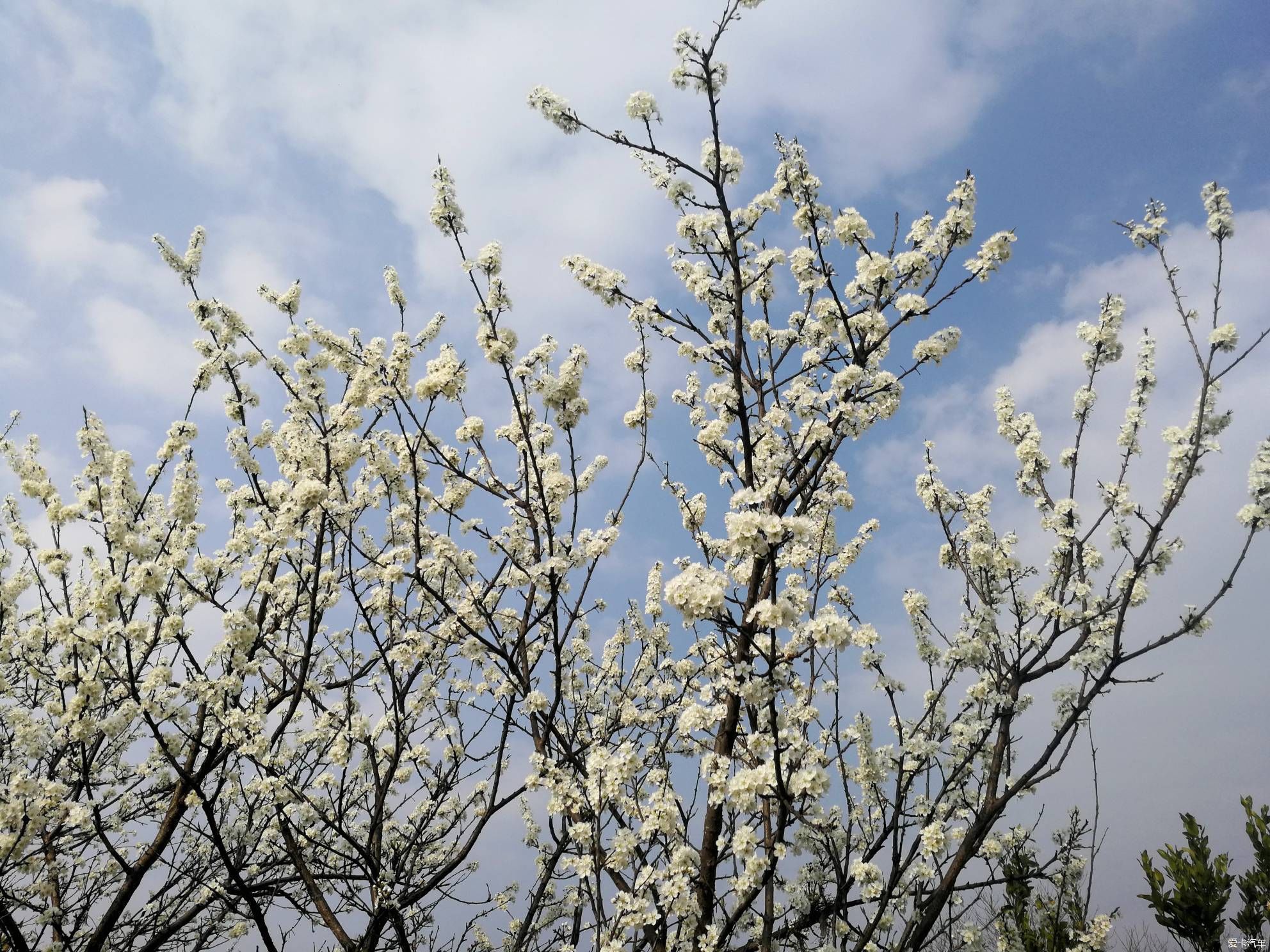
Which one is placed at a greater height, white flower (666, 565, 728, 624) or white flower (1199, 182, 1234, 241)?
white flower (1199, 182, 1234, 241)

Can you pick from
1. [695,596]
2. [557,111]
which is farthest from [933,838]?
[557,111]

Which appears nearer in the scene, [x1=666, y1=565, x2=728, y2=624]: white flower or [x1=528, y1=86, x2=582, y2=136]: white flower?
[x1=666, y1=565, x2=728, y2=624]: white flower

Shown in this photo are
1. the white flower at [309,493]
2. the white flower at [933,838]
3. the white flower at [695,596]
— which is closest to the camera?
the white flower at [695,596]

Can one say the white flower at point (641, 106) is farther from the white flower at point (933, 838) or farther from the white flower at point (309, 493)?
the white flower at point (933, 838)

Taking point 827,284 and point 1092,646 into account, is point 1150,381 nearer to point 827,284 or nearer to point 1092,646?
point 1092,646

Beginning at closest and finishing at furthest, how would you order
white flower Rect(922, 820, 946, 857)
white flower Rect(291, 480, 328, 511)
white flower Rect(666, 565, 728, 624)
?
white flower Rect(666, 565, 728, 624) → white flower Rect(922, 820, 946, 857) → white flower Rect(291, 480, 328, 511)

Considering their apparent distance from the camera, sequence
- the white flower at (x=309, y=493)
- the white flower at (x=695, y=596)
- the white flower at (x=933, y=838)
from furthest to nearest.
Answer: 1. the white flower at (x=309, y=493)
2. the white flower at (x=933, y=838)
3. the white flower at (x=695, y=596)

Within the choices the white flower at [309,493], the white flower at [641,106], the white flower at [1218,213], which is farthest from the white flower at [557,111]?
the white flower at [1218,213]

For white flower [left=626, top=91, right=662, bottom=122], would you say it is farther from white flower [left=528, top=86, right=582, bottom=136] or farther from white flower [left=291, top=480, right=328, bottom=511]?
white flower [left=291, top=480, right=328, bottom=511]

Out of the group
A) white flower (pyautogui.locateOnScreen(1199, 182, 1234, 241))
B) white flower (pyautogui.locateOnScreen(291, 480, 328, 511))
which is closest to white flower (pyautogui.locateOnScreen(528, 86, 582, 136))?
white flower (pyautogui.locateOnScreen(291, 480, 328, 511))

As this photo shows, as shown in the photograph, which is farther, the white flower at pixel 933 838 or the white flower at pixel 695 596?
the white flower at pixel 933 838

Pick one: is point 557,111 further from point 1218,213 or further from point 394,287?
point 1218,213

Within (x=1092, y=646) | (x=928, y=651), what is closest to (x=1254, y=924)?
(x=1092, y=646)

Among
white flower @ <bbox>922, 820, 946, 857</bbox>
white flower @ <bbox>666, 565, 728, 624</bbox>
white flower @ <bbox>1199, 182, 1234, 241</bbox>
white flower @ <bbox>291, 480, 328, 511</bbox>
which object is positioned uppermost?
white flower @ <bbox>1199, 182, 1234, 241</bbox>
